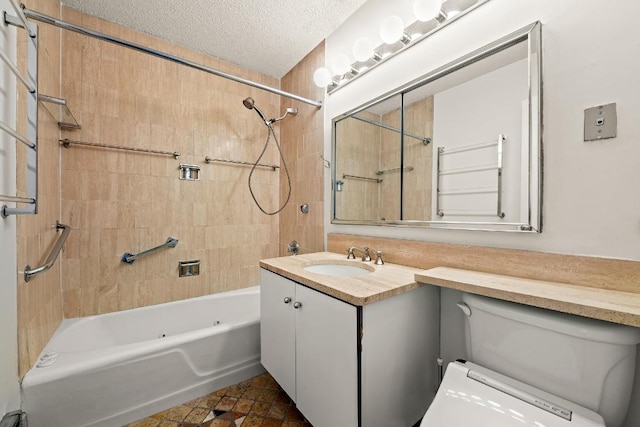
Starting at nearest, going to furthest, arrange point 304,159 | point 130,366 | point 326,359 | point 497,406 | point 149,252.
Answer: point 497,406
point 326,359
point 130,366
point 149,252
point 304,159

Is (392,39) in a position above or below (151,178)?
above

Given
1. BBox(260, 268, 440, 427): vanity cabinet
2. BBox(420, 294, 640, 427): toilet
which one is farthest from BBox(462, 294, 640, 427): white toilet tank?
BBox(260, 268, 440, 427): vanity cabinet

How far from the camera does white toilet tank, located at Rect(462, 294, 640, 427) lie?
2.12ft

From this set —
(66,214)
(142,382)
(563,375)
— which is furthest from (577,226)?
(66,214)

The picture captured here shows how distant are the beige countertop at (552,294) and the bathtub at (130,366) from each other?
3.95ft

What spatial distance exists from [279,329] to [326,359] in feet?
1.22

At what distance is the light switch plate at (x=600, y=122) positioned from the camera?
0.75 metres

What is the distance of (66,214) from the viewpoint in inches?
61.6

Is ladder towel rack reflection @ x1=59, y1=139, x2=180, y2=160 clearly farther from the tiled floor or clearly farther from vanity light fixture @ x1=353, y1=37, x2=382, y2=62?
the tiled floor

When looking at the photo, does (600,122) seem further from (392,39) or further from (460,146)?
(392,39)

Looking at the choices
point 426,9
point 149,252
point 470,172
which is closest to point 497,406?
point 470,172

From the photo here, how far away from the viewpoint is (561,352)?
709 mm

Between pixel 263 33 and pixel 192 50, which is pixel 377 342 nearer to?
pixel 263 33

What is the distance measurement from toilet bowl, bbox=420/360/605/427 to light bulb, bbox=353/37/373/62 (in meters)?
1.59
